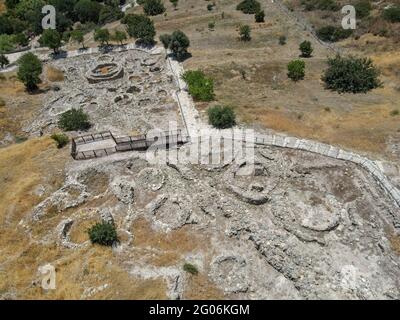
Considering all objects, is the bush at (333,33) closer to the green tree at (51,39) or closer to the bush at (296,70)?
the bush at (296,70)

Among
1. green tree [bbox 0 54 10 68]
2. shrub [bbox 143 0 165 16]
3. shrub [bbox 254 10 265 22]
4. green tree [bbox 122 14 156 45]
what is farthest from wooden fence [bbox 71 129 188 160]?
shrub [bbox 143 0 165 16]

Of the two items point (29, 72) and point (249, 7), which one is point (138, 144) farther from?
point (249, 7)

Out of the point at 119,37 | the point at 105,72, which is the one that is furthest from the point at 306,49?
the point at 119,37

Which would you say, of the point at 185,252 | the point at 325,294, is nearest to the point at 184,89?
the point at 185,252

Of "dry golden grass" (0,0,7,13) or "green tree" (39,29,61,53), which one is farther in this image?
"dry golden grass" (0,0,7,13)

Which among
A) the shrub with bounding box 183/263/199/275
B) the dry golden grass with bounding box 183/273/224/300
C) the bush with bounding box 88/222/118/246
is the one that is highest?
the bush with bounding box 88/222/118/246

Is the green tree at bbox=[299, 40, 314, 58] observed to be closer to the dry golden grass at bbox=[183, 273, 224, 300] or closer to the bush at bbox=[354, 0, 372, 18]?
the bush at bbox=[354, 0, 372, 18]

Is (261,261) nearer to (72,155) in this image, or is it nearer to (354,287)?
(354,287)
